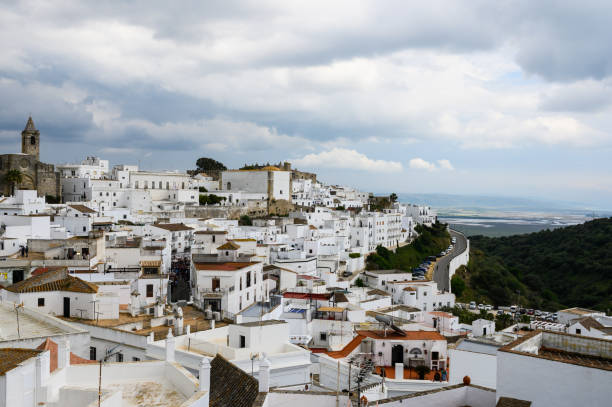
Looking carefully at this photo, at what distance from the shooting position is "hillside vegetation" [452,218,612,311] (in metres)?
48.6

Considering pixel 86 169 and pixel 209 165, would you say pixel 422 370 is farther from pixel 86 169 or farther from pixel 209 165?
pixel 209 165

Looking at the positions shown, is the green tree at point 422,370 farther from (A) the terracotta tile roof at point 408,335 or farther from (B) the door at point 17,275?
(B) the door at point 17,275

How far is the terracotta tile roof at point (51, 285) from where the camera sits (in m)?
14.9

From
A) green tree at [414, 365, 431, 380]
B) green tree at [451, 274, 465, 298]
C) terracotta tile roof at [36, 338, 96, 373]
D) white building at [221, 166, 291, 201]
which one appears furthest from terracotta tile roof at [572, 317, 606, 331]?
white building at [221, 166, 291, 201]

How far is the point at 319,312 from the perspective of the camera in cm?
1975

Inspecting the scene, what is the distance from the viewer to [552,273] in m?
57.9

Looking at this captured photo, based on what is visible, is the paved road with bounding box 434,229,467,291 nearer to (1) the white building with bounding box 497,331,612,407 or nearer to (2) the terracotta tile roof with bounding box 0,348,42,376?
(1) the white building with bounding box 497,331,612,407

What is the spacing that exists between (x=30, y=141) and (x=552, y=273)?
5474 cm

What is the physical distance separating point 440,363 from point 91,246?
15.6 metres

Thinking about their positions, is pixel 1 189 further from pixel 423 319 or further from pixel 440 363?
pixel 440 363

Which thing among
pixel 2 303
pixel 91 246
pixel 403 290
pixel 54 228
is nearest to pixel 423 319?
pixel 403 290

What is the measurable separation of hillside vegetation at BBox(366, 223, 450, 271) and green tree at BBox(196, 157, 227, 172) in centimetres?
3070

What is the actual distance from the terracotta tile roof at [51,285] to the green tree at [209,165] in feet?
204

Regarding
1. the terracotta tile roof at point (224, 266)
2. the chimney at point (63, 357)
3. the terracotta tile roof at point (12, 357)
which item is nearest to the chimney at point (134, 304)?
the terracotta tile roof at point (224, 266)
